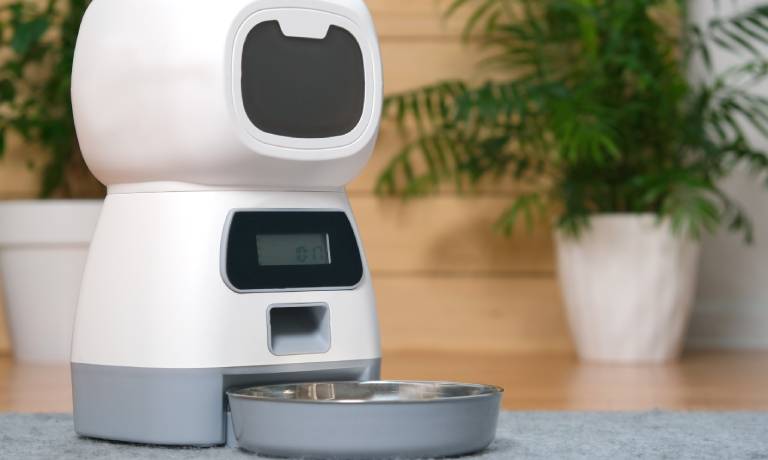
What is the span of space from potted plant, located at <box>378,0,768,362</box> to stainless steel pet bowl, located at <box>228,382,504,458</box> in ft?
3.73

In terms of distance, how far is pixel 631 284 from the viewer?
84.0 inches

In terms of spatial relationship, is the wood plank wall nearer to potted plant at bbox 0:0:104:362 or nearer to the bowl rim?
potted plant at bbox 0:0:104:362

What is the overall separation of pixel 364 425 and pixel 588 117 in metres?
1.26

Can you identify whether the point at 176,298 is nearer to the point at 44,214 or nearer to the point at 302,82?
the point at 302,82

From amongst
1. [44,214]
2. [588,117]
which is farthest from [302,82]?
[44,214]

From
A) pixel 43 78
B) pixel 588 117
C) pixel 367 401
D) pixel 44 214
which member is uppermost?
pixel 43 78

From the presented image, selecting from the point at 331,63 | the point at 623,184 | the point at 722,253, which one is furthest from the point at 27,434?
the point at 722,253

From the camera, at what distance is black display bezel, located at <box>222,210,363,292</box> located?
3.30 ft

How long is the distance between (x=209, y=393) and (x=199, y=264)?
0.12 metres

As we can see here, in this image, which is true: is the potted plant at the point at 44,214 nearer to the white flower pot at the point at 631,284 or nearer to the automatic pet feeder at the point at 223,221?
the white flower pot at the point at 631,284

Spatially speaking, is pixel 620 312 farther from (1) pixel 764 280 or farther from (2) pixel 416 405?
(2) pixel 416 405

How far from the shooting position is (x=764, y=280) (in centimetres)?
247

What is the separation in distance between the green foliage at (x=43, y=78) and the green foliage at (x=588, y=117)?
673 millimetres

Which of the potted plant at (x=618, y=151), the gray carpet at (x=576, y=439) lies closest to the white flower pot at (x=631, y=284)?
the potted plant at (x=618, y=151)
